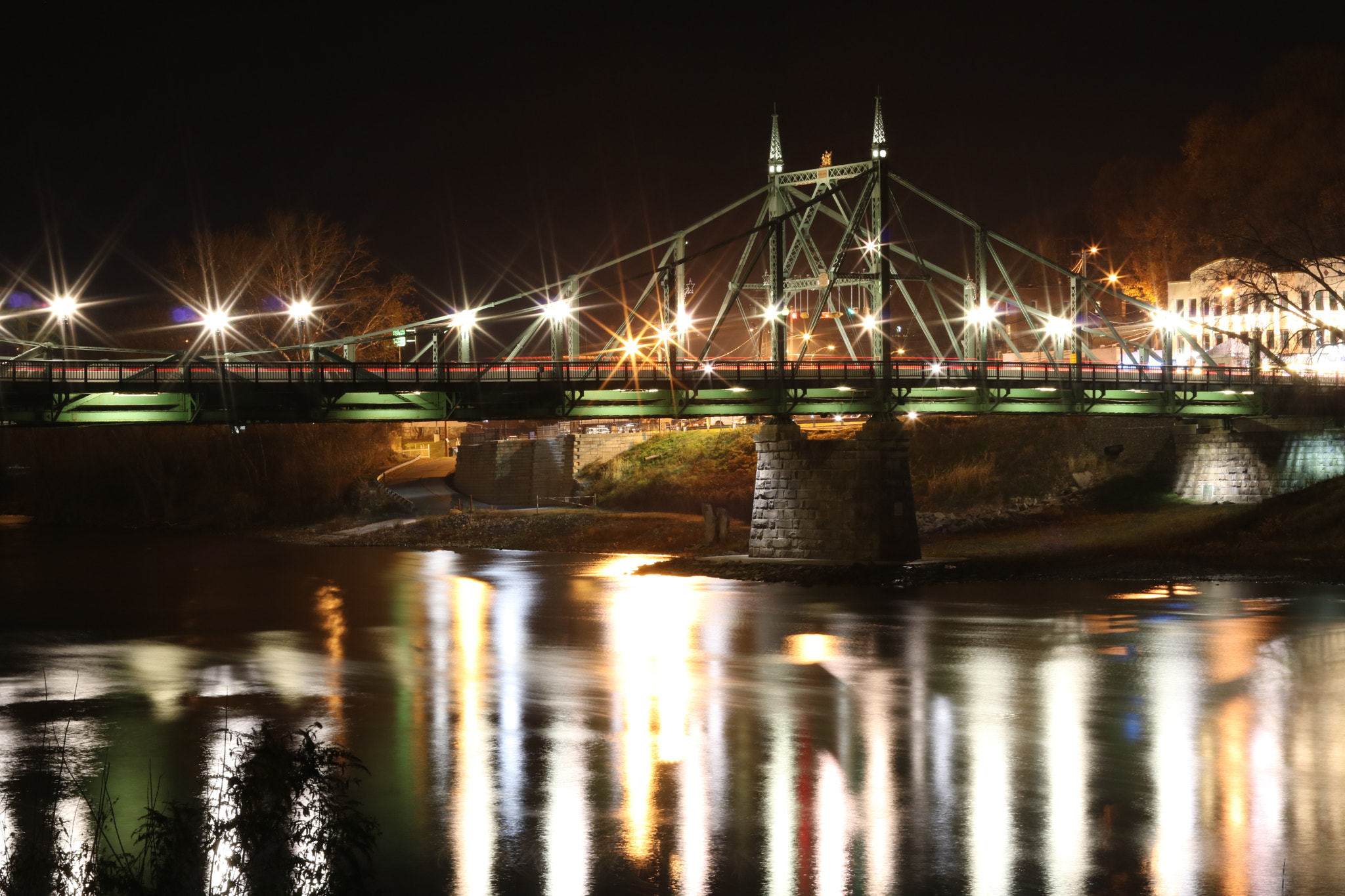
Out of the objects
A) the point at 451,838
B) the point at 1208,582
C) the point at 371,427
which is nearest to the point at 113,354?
the point at 371,427

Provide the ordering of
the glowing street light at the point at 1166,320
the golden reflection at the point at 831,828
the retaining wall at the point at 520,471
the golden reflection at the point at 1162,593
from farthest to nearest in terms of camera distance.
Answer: the retaining wall at the point at 520,471
the glowing street light at the point at 1166,320
the golden reflection at the point at 1162,593
the golden reflection at the point at 831,828

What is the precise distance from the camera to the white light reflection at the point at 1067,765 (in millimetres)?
14008

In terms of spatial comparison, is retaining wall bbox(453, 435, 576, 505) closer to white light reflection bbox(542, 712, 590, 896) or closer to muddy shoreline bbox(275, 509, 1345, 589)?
muddy shoreline bbox(275, 509, 1345, 589)

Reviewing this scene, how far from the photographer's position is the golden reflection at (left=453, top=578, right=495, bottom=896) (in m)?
14.2

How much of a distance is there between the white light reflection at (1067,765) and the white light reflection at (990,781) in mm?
499

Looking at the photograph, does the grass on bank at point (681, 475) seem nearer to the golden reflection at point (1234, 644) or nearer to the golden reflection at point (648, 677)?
the golden reflection at point (648, 677)

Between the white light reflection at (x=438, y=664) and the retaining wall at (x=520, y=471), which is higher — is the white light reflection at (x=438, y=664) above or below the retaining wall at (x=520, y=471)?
below

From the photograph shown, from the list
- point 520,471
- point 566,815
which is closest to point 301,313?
point 520,471

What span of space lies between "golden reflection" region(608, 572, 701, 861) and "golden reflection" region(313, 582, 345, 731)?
5.26 metres

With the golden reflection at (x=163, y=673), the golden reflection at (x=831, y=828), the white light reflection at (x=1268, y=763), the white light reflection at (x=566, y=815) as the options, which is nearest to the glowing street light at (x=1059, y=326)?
the white light reflection at (x=1268, y=763)

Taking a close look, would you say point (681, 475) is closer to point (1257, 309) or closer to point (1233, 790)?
Answer: point (1257, 309)

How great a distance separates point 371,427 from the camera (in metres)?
88.6

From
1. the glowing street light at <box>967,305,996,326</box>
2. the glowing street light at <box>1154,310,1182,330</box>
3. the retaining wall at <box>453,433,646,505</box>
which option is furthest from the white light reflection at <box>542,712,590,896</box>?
the retaining wall at <box>453,433,646,505</box>

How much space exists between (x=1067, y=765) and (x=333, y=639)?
67.2ft
